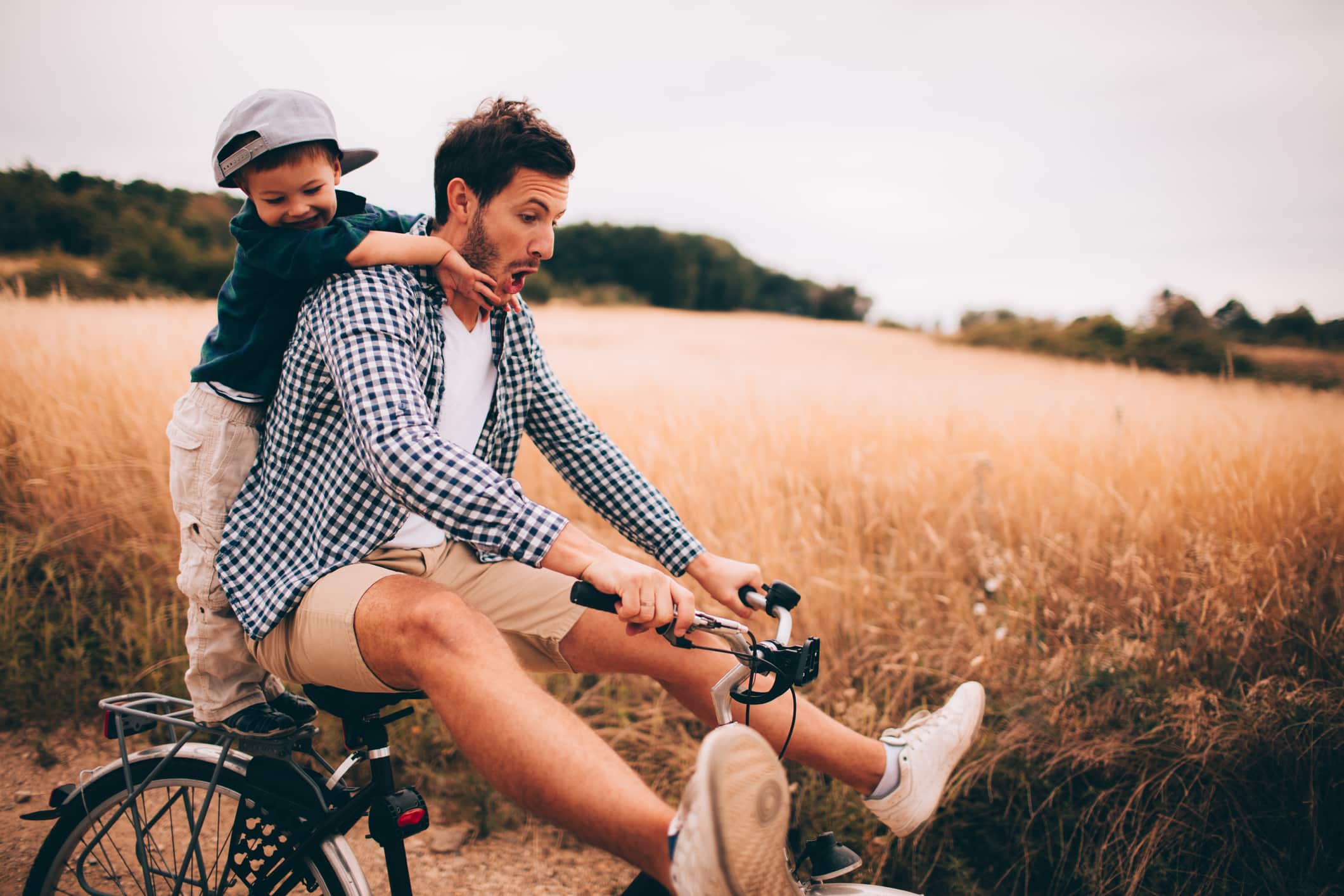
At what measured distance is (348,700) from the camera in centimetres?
172

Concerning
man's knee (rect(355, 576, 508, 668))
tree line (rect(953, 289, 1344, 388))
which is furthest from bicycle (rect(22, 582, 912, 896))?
tree line (rect(953, 289, 1344, 388))

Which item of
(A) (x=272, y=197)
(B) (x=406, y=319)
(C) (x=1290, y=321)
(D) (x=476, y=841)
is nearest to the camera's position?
(B) (x=406, y=319)

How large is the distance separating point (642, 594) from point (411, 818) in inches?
34.0

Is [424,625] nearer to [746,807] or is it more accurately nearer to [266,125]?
[746,807]

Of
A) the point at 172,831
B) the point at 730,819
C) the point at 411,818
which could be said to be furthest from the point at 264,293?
the point at 730,819

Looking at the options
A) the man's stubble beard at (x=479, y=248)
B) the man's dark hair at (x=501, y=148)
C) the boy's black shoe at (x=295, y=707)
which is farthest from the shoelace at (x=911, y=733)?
the man's dark hair at (x=501, y=148)

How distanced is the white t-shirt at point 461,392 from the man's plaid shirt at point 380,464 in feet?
0.09

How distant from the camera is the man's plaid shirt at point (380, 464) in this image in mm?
1479

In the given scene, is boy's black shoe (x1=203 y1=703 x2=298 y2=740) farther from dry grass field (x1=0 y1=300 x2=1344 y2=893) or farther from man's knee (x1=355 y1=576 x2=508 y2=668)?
dry grass field (x1=0 y1=300 x2=1344 y2=893)

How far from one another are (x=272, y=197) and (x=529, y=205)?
0.64 metres

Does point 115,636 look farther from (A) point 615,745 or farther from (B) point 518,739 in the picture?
(B) point 518,739

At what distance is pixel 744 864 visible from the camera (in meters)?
1.17

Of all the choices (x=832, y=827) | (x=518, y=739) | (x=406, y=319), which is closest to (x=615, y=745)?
(x=832, y=827)

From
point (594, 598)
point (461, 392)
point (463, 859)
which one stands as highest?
point (461, 392)
